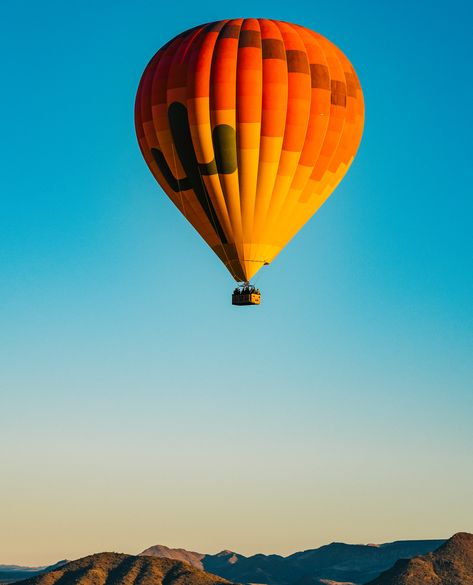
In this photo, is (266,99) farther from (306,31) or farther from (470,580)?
(470,580)

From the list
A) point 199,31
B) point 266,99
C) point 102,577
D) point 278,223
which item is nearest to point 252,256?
point 278,223

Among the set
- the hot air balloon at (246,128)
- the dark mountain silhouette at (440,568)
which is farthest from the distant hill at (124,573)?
the hot air balloon at (246,128)

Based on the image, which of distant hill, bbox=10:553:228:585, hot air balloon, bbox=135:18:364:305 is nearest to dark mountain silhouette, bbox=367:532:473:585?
distant hill, bbox=10:553:228:585

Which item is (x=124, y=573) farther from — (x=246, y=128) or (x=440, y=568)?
(x=246, y=128)

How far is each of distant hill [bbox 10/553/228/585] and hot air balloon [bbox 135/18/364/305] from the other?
307 feet

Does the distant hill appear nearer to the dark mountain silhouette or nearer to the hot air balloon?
→ the dark mountain silhouette

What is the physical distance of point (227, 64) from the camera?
7112cm

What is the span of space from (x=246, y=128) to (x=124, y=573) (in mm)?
103770

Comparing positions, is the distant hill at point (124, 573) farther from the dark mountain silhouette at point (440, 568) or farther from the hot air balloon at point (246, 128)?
the hot air balloon at point (246, 128)

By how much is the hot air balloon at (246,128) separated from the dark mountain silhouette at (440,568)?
97.8 meters

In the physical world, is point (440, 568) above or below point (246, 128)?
below

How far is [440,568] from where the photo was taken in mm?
164500

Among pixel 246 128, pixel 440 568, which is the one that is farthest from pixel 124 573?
pixel 246 128


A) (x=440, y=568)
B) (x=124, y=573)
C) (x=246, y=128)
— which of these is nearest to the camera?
(x=246, y=128)
